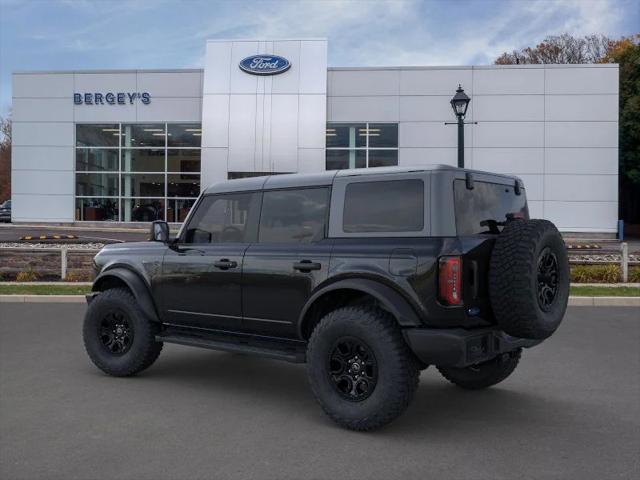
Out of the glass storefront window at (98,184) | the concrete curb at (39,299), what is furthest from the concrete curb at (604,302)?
the glass storefront window at (98,184)

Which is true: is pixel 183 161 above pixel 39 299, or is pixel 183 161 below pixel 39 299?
above

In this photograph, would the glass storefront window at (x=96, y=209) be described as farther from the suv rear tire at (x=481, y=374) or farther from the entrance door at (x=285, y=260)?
the suv rear tire at (x=481, y=374)

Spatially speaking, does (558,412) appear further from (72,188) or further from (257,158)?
(72,188)

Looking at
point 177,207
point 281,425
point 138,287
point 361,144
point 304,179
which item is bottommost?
point 281,425

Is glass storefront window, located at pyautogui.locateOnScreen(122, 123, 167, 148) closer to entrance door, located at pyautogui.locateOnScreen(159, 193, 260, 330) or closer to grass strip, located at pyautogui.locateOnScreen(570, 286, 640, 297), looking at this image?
grass strip, located at pyautogui.locateOnScreen(570, 286, 640, 297)

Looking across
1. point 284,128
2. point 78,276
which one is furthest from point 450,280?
point 284,128

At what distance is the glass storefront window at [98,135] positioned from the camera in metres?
33.2

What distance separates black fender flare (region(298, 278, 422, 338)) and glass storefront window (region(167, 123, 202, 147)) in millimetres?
29297

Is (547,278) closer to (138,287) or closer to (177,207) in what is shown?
(138,287)

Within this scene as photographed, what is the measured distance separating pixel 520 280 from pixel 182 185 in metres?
30.2

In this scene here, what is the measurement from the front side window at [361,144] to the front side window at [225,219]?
1001 inches

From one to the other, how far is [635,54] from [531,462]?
4093cm

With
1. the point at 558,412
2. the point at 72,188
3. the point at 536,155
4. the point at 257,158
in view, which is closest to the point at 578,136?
the point at 536,155

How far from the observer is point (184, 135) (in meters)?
32.8
